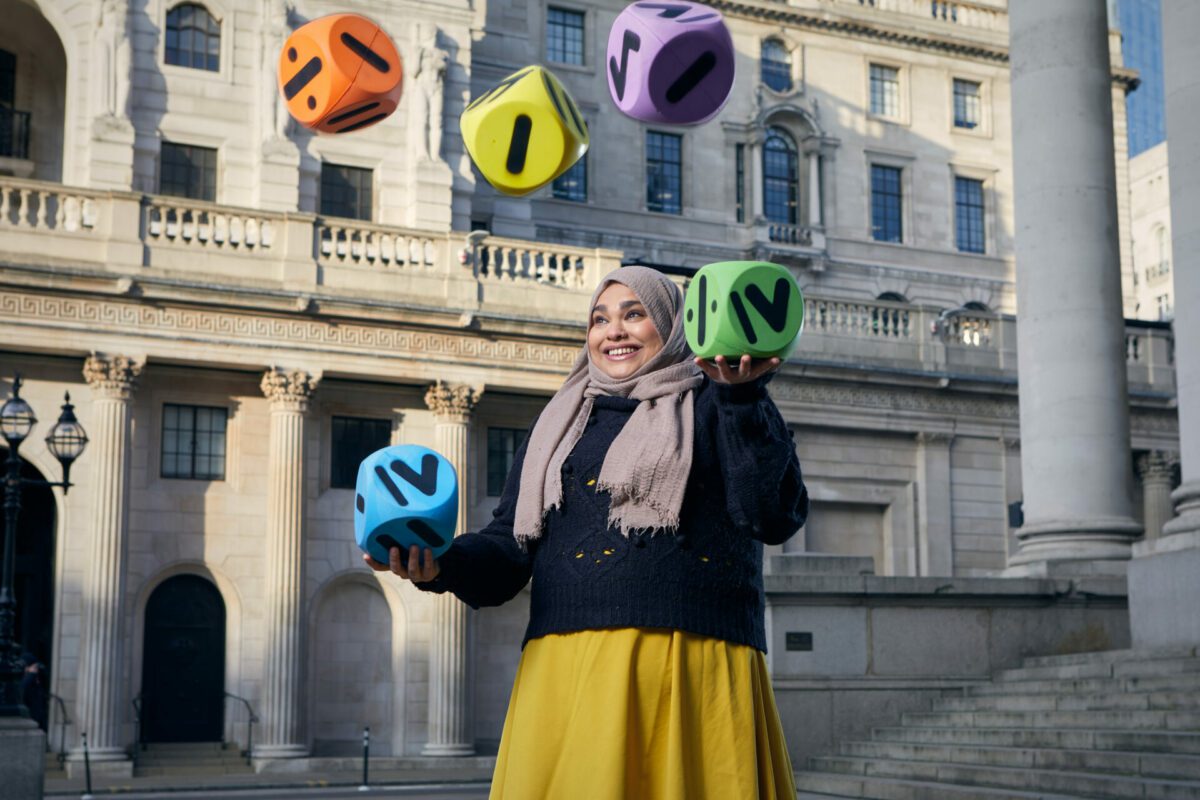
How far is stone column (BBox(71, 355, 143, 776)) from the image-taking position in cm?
3064

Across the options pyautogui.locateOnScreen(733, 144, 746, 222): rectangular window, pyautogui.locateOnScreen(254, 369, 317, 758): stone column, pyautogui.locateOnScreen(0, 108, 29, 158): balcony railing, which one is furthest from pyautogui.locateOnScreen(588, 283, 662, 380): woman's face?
pyautogui.locateOnScreen(733, 144, 746, 222): rectangular window

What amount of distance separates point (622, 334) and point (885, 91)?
44.9m

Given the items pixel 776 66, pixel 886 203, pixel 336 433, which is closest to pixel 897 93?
pixel 886 203

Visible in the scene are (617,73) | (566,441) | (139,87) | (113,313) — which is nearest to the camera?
(566,441)

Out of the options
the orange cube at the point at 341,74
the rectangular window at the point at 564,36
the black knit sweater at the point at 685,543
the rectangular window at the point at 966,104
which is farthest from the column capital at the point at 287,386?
the black knit sweater at the point at 685,543

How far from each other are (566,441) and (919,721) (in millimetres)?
15056

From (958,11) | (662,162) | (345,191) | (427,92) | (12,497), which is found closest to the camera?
(12,497)

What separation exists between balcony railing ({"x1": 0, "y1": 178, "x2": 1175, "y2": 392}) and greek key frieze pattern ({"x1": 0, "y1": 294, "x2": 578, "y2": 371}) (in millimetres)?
637

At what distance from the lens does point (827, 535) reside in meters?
37.9

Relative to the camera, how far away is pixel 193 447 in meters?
33.8

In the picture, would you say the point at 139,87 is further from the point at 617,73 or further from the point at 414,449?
the point at 414,449

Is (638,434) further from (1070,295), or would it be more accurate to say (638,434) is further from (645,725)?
(1070,295)

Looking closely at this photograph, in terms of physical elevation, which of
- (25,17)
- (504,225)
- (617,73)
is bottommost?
(617,73)

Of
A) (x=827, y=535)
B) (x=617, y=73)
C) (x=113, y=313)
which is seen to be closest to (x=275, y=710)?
(x=113, y=313)
